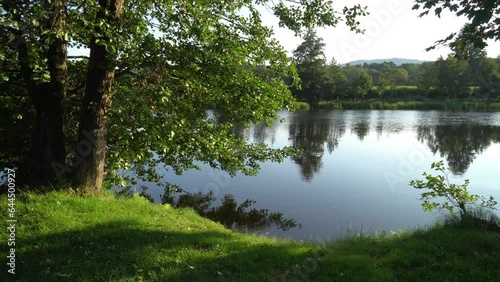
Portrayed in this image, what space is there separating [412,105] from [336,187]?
192ft

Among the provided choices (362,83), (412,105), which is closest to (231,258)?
(412,105)

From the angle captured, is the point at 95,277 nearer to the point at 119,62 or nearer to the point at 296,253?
the point at 296,253

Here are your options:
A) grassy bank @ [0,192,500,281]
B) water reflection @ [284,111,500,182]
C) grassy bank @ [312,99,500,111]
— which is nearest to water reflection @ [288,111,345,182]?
water reflection @ [284,111,500,182]

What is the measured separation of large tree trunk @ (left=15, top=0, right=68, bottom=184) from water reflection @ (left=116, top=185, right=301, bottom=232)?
9.59 feet

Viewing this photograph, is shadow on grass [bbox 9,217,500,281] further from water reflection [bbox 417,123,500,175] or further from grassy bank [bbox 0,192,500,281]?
water reflection [bbox 417,123,500,175]

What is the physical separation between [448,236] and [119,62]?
22.3 feet

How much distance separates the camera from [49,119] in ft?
22.7

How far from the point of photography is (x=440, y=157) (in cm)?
1994

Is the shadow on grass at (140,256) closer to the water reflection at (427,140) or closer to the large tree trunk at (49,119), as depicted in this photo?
the large tree trunk at (49,119)

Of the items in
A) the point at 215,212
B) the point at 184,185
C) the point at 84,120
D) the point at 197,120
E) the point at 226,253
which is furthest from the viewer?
the point at 184,185

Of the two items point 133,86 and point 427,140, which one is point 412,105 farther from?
point 133,86

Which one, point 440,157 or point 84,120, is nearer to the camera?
point 84,120

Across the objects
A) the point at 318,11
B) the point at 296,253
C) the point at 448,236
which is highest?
the point at 318,11

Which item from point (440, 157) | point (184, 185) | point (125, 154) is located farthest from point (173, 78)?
point (440, 157)
